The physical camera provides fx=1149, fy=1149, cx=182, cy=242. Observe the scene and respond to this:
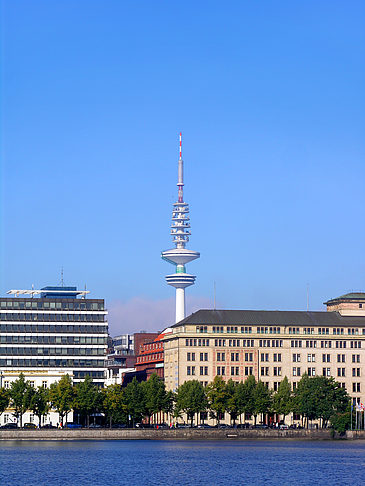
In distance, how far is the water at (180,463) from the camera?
120m

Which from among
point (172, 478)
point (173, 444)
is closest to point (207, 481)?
point (172, 478)

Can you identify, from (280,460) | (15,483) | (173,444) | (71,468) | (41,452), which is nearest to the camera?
(15,483)

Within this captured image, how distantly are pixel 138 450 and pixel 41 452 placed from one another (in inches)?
624

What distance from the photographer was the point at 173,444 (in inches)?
7387

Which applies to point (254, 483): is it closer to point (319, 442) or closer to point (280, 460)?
point (280, 460)

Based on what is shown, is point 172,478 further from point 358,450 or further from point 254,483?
point 358,450

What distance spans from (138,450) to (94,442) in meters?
26.8

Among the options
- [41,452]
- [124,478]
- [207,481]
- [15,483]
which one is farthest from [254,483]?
[41,452]

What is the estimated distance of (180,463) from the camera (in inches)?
5556

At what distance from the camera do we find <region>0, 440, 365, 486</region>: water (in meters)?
120

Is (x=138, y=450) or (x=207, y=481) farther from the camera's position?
(x=138, y=450)

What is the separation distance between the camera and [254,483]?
11762 centimetres

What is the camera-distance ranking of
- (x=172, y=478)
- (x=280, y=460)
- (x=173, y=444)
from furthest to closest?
(x=173, y=444)
(x=280, y=460)
(x=172, y=478)

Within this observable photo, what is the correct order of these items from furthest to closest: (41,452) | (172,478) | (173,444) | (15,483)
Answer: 1. (173,444)
2. (41,452)
3. (172,478)
4. (15,483)
